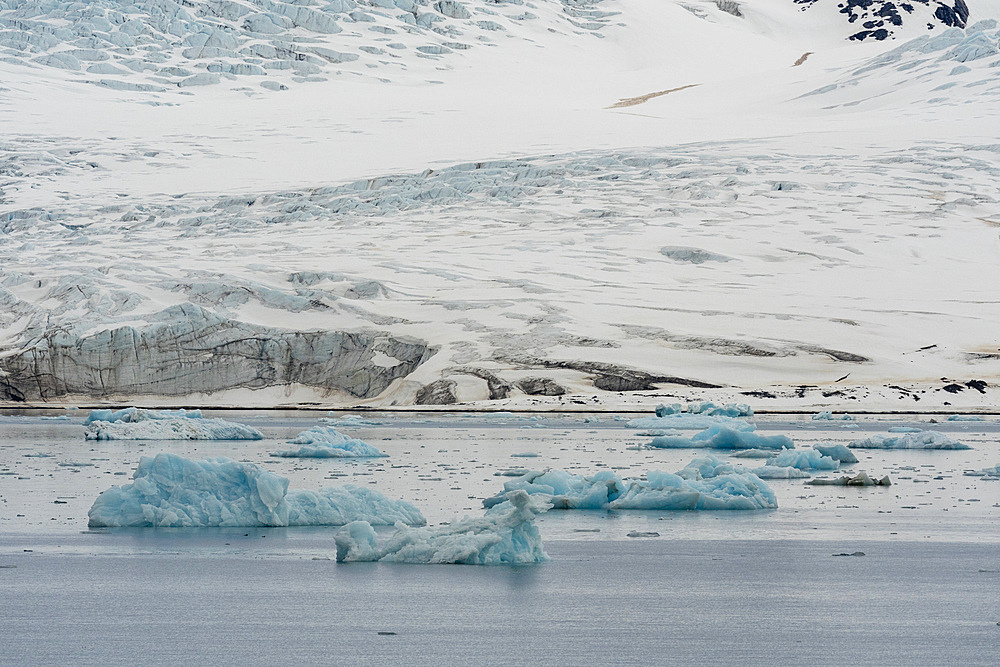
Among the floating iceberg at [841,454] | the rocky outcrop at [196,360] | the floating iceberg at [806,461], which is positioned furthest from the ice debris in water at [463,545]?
the rocky outcrop at [196,360]

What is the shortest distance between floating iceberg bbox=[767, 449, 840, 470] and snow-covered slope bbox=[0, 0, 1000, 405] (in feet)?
51.6

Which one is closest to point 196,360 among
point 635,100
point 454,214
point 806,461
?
point 454,214

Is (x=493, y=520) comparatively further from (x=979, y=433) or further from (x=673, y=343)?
(x=673, y=343)

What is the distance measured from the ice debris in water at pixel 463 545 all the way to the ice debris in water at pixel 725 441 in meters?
8.60

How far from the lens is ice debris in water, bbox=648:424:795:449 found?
1563cm

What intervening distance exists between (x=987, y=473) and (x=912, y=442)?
12.9 feet

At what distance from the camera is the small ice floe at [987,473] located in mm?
12141

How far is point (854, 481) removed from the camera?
37.1ft

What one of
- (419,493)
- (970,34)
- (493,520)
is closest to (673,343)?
(419,493)

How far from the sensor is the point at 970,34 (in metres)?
61.2

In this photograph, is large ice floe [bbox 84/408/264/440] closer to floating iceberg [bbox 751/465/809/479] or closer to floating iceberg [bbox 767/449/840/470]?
floating iceberg [bbox 767/449/840/470]

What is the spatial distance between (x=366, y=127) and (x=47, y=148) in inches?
547

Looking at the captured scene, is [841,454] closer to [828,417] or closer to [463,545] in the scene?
[463,545]

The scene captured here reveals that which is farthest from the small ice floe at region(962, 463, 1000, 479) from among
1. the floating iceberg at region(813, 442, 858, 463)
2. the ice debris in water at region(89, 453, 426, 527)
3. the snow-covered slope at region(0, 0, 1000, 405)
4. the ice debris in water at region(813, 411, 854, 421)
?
the snow-covered slope at region(0, 0, 1000, 405)
